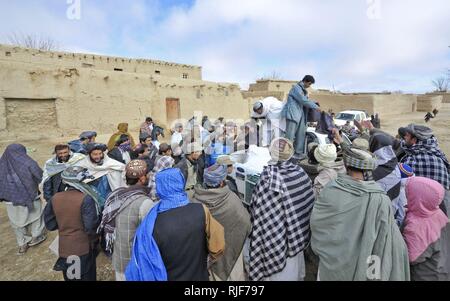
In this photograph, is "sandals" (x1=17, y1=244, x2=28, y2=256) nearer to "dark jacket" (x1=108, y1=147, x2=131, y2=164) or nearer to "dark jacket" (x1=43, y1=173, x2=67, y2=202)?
"dark jacket" (x1=43, y1=173, x2=67, y2=202)

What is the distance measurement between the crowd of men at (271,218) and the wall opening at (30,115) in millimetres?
9238

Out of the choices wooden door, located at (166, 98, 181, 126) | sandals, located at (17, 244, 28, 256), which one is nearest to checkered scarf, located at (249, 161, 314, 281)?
sandals, located at (17, 244, 28, 256)

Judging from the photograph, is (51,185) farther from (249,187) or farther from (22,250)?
(249,187)

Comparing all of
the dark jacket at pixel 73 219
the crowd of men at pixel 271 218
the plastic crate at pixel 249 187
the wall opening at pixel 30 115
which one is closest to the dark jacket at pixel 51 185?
the crowd of men at pixel 271 218

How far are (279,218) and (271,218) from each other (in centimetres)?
7

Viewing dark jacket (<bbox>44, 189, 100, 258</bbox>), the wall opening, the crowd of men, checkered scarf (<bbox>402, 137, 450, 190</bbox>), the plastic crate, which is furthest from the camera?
the wall opening

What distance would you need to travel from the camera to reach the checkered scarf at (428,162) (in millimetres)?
2928

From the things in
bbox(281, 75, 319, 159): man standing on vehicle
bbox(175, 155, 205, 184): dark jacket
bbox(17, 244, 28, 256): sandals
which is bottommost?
bbox(17, 244, 28, 256): sandals

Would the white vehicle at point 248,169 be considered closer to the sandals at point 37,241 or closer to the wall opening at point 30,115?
the sandals at point 37,241

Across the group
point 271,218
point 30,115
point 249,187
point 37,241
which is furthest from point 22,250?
point 30,115

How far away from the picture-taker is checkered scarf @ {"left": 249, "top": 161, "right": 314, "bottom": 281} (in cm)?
241

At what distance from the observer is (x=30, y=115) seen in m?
10.9

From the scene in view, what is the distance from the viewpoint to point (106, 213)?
2.41 metres

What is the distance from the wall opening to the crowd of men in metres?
9.24
